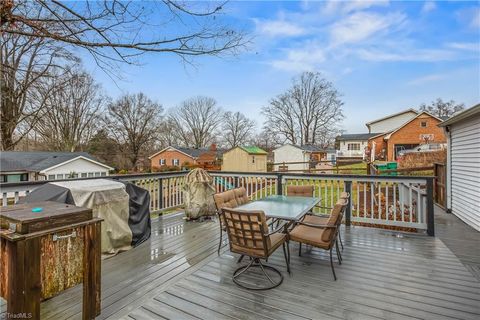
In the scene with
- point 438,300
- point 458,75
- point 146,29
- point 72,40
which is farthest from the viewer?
point 458,75

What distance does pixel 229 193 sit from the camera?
380 cm

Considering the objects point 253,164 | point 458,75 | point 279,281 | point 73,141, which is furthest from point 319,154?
point 279,281

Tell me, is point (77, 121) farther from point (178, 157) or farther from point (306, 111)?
point (306, 111)

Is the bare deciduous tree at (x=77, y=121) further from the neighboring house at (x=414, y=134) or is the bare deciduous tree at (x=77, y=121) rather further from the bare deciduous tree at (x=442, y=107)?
the bare deciduous tree at (x=442, y=107)

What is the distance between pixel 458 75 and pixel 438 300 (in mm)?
11321

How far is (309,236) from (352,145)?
31.6 metres

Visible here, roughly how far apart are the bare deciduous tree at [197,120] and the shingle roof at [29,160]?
664 inches

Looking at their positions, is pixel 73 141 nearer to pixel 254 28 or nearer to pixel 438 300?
pixel 254 28

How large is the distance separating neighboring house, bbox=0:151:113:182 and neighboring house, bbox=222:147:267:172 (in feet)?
31.5

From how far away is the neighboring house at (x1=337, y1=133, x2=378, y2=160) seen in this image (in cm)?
3050

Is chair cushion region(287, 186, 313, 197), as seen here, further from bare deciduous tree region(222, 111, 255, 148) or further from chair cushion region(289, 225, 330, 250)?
bare deciduous tree region(222, 111, 255, 148)

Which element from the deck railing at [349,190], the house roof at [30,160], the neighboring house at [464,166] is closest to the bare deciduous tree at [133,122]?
the house roof at [30,160]

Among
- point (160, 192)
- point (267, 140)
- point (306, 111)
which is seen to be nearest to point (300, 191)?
point (160, 192)

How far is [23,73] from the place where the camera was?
674 centimetres
